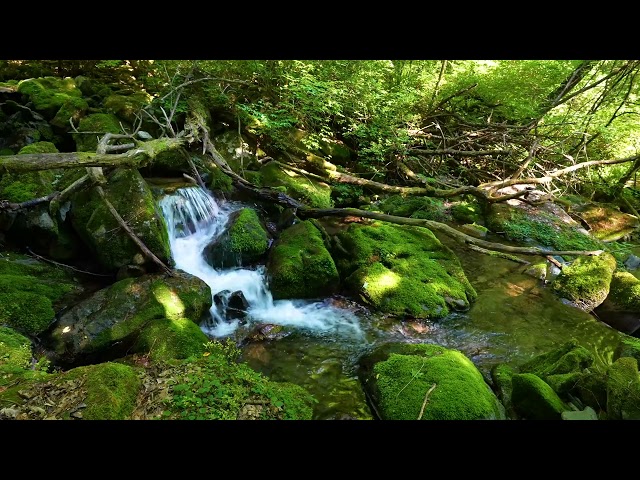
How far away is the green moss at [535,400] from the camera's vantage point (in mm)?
3885

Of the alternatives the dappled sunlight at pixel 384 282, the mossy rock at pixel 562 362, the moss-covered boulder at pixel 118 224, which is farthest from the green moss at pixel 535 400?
the moss-covered boulder at pixel 118 224

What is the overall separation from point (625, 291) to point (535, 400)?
16.0ft

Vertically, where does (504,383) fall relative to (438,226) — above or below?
below

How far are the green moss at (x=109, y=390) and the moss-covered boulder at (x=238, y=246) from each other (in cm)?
386

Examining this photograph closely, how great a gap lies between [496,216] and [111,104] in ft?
37.0

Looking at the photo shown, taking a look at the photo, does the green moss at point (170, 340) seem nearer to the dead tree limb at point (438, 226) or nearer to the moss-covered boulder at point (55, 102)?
the dead tree limb at point (438, 226)

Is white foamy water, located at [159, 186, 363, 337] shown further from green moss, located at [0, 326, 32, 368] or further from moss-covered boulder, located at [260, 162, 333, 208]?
green moss, located at [0, 326, 32, 368]

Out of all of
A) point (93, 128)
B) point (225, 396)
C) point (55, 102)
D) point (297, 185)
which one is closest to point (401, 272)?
point (297, 185)

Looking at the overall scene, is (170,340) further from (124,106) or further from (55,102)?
(55,102)

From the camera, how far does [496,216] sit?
11.4 m

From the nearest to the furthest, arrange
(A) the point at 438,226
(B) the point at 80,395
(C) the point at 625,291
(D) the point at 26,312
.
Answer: (B) the point at 80,395
(D) the point at 26,312
(C) the point at 625,291
(A) the point at 438,226

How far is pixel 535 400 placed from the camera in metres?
4.00

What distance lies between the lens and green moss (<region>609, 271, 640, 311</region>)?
23.0ft
